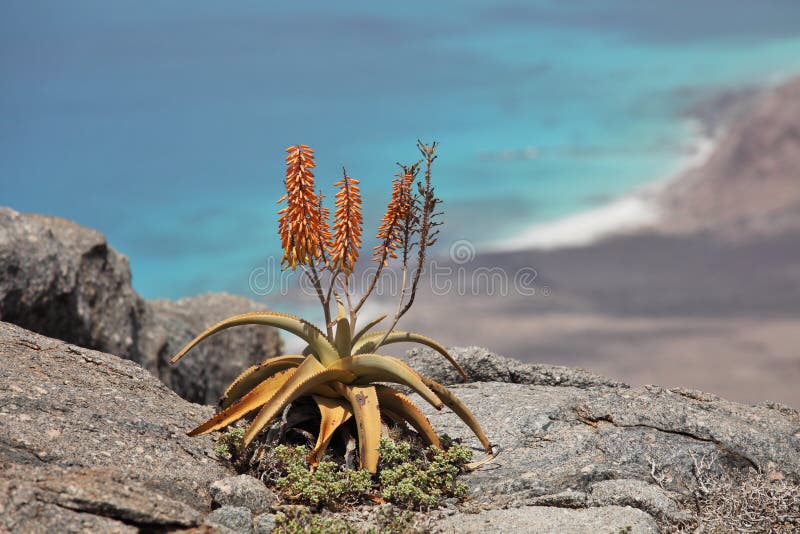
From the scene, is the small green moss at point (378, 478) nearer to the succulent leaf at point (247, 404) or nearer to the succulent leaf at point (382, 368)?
the succulent leaf at point (247, 404)

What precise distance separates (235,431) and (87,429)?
147cm

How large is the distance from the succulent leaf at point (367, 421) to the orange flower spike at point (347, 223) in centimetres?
134

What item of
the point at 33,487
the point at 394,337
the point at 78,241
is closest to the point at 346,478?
the point at 394,337

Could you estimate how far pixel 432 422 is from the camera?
427 inches

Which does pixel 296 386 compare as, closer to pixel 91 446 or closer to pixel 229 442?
pixel 229 442

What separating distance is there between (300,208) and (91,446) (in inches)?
115

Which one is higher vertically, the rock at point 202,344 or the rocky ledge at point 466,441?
the rock at point 202,344

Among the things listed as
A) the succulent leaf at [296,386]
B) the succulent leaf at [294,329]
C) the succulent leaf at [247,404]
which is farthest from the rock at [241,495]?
the succulent leaf at [294,329]

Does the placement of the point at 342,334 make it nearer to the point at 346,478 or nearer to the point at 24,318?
the point at 346,478

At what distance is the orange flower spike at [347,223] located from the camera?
902 cm

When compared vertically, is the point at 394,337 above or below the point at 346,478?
above

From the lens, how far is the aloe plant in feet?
29.1

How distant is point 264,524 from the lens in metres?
7.81

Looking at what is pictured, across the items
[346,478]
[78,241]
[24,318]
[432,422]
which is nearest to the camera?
[346,478]
